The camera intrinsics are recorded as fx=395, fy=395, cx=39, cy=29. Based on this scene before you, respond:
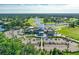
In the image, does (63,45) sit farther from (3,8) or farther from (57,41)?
(3,8)

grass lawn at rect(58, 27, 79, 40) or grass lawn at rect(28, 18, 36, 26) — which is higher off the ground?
grass lawn at rect(28, 18, 36, 26)

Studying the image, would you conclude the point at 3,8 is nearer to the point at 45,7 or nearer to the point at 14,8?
the point at 14,8

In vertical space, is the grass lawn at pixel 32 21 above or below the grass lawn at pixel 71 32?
above

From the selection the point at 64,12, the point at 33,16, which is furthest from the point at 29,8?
the point at 64,12

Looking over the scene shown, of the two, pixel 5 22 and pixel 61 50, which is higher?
pixel 5 22

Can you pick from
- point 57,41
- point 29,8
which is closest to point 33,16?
point 29,8

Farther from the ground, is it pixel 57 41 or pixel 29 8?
pixel 29 8
